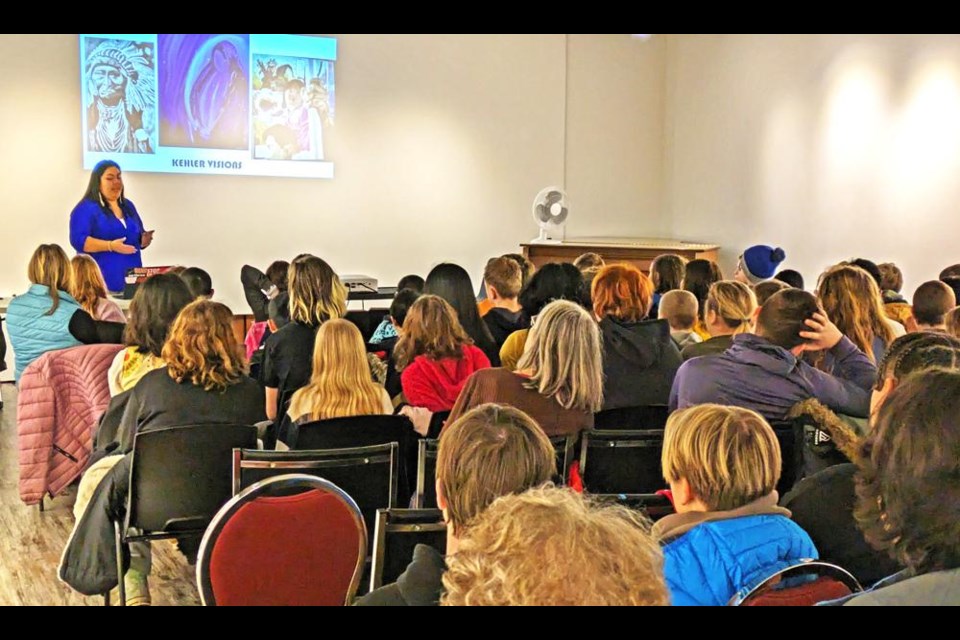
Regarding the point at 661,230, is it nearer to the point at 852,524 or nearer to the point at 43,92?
the point at 43,92

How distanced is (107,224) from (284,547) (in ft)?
16.8

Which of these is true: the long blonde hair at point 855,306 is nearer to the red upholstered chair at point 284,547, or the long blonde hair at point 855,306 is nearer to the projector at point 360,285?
the red upholstered chair at point 284,547

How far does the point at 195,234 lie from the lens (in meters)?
8.27

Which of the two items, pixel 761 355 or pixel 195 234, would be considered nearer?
pixel 761 355

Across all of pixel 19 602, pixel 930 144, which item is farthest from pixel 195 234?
pixel 930 144

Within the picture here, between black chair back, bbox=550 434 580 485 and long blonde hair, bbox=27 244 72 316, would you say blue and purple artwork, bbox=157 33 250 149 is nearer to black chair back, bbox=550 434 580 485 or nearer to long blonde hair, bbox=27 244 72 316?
long blonde hair, bbox=27 244 72 316

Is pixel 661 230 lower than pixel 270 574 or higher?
higher

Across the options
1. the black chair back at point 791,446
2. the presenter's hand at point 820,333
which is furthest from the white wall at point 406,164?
the black chair back at point 791,446

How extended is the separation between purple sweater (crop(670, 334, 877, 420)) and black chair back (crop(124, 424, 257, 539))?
147 cm

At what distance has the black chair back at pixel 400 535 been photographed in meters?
2.02

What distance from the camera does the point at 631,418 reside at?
128 inches

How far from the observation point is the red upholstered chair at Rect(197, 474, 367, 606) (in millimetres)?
1961

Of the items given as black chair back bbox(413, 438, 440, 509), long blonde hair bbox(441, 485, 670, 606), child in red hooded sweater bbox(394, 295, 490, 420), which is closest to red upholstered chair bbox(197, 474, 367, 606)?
black chair back bbox(413, 438, 440, 509)
